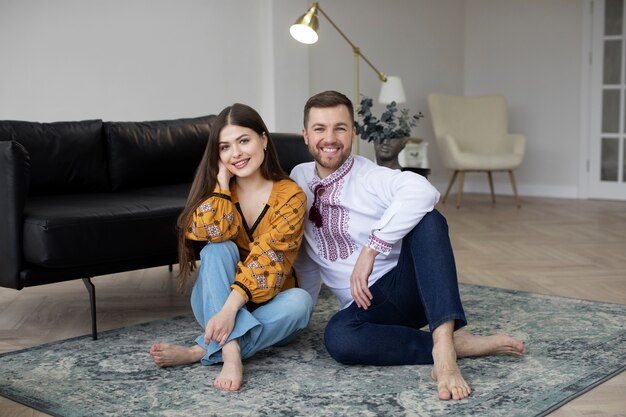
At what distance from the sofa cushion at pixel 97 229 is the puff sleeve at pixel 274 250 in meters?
0.65

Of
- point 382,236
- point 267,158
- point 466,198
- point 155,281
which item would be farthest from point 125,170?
point 466,198

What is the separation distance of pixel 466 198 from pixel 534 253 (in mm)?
2965

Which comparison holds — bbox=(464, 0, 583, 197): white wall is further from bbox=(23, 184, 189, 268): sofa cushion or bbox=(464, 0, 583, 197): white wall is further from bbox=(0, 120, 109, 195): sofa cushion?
bbox=(23, 184, 189, 268): sofa cushion

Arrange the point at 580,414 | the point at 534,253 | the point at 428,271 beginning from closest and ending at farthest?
the point at 580,414, the point at 428,271, the point at 534,253

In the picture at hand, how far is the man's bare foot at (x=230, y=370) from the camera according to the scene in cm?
229

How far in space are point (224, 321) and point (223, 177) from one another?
436 millimetres

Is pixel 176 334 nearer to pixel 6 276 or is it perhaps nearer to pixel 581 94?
pixel 6 276

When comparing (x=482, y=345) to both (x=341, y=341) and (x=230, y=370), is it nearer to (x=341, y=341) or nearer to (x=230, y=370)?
(x=341, y=341)

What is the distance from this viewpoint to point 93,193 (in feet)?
12.0

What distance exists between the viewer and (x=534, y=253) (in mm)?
4609

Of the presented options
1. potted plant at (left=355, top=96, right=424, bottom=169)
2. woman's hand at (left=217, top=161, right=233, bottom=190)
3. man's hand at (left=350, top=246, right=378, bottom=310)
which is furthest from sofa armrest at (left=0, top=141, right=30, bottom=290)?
potted plant at (left=355, top=96, right=424, bottom=169)

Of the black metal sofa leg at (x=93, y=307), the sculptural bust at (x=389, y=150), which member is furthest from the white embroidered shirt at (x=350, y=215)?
the sculptural bust at (x=389, y=150)

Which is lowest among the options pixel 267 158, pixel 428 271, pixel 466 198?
pixel 466 198

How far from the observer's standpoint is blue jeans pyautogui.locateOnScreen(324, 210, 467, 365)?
2.30 meters
